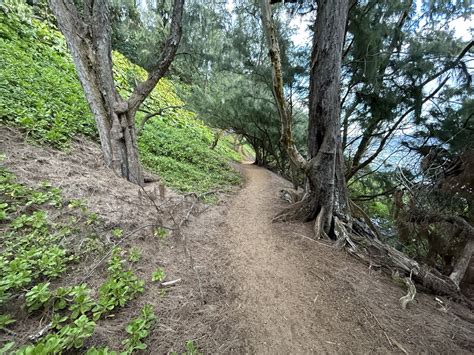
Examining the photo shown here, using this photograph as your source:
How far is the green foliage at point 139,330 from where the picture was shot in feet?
4.32

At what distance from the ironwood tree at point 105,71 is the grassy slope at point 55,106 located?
0.82m

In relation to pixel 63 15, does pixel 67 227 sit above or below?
below

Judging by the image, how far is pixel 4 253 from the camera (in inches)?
63.1

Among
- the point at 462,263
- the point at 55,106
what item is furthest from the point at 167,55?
the point at 462,263

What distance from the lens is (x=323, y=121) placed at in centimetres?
342

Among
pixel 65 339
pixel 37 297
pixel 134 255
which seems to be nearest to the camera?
pixel 65 339

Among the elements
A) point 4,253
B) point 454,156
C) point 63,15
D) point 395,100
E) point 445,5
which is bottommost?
point 4,253

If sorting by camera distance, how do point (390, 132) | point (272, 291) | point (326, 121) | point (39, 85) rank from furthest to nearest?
1. point (390, 132)
2. point (39, 85)
3. point (326, 121)
4. point (272, 291)

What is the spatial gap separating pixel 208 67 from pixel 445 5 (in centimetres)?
483

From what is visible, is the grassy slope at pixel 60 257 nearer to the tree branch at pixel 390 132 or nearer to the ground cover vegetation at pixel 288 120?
the ground cover vegetation at pixel 288 120

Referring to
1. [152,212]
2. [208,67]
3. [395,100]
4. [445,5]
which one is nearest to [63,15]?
[208,67]

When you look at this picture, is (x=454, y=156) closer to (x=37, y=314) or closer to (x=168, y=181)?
(x=168, y=181)

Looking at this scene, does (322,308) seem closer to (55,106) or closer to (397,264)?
(397,264)

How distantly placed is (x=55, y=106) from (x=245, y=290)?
16.3ft
